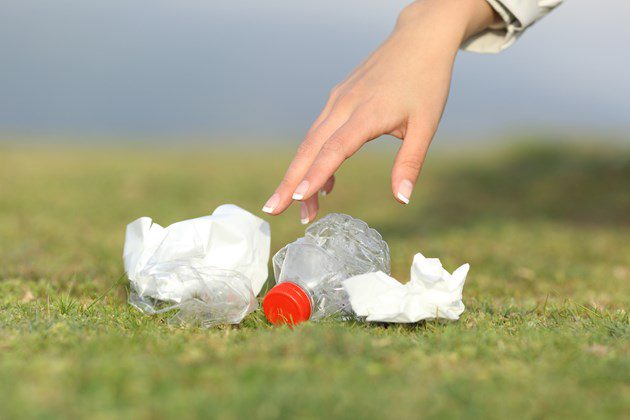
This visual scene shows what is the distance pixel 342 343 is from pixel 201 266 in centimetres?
112

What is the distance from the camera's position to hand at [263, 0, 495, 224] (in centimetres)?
342

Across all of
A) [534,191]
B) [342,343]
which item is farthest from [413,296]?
[534,191]

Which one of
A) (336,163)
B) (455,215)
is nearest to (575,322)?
(336,163)

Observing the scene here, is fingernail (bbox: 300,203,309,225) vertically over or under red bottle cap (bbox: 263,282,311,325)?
over

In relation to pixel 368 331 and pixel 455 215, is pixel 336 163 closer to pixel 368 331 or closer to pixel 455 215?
pixel 368 331

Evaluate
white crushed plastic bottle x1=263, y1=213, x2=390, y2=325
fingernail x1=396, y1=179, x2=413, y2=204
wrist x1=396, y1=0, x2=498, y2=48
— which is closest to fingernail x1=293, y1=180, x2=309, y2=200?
white crushed plastic bottle x1=263, y1=213, x2=390, y2=325

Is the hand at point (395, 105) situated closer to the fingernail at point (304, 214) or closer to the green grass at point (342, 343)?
the fingernail at point (304, 214)

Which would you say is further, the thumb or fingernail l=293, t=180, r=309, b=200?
the thumb

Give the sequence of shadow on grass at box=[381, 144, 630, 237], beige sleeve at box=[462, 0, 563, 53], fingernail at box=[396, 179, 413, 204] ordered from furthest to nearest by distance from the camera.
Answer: shadow on grass at box=[381, 144, 630, 237], beige sleeve at box=[462, 0, 563, 53], fingernail at box=[396, 179, 413, 204]

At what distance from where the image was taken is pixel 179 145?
2183 cm

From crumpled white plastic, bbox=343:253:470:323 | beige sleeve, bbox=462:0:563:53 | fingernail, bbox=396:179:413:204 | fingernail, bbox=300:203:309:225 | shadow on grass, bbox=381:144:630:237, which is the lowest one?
shadow on grass, bbox=381:144:630:237

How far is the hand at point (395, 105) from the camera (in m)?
3.42

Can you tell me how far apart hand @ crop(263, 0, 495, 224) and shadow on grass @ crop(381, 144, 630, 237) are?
13.8 ft

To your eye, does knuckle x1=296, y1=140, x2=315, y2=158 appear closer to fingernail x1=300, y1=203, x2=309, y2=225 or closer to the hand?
the hand
